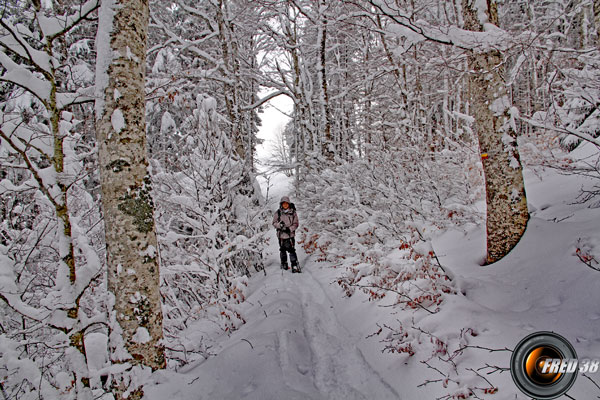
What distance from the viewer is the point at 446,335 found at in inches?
116

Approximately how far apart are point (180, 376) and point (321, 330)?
6.65ft

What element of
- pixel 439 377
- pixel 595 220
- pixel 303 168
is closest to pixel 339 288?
pixel 439 377

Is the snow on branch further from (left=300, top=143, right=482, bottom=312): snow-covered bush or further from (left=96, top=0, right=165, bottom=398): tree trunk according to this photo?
(left=300, top=143, right=482, bottom=312): snow-covered bush

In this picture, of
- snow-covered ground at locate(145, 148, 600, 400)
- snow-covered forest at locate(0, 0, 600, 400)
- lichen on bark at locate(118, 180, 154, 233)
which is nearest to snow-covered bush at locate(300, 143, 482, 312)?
snow-covered forest at locate(0, 0, 600, 400)

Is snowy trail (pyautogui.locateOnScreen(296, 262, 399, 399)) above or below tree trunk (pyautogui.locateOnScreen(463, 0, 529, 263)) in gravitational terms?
below

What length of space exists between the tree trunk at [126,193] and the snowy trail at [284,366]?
0.51m

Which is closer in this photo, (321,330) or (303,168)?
(321,330)

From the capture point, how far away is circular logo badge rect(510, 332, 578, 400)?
190 cm

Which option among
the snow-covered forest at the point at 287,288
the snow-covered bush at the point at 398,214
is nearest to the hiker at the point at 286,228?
the snow-covered bush at the point at 398,214

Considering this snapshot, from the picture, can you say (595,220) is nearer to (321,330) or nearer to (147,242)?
(321,330)

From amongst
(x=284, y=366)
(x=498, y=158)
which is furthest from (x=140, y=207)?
(x=498, y=158)

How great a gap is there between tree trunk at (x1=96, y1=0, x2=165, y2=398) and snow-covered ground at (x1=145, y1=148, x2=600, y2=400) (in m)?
0.59

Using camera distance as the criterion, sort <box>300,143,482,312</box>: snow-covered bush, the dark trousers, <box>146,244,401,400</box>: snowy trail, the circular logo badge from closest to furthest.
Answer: the circular logo badge, <box>146,244,401,400</box>: snowy trail, <box>300,143,482,312</box>: snow-covered bush, the dark trousers

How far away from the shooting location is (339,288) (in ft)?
19.5
